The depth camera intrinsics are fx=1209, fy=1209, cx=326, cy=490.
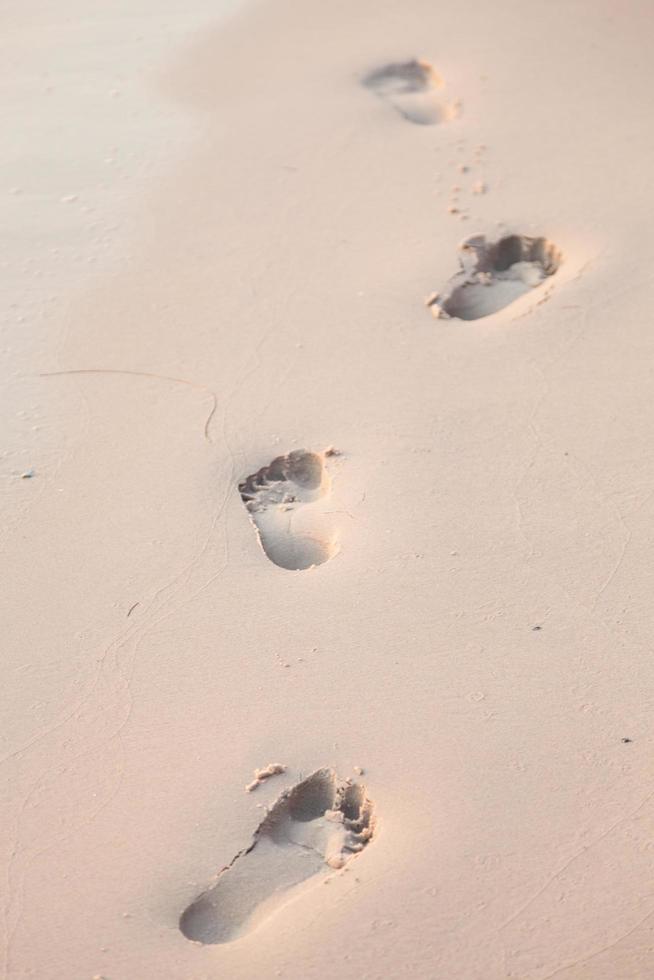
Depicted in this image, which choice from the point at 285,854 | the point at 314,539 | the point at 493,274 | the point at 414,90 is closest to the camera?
the point at 285,854

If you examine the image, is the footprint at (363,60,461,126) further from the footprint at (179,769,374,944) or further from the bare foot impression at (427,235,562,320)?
the footprint at (179,769,374,944)

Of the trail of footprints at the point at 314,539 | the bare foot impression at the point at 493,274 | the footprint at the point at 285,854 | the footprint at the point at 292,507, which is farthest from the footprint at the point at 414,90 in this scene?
the footprint at the point at 285,854

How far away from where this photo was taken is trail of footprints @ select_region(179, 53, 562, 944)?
208cm

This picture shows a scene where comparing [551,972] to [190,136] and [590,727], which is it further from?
[190,136]

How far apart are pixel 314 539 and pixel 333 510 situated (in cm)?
9

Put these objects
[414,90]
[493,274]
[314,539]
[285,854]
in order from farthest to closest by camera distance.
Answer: [414,90] → [493,274] → [314,539] → [285,854]

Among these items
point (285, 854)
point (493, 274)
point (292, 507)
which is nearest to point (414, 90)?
point (493, 274)

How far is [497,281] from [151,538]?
1.26 meters

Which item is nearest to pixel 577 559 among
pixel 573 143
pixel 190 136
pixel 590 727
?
pixel 590 727

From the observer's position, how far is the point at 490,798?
85.5 inches

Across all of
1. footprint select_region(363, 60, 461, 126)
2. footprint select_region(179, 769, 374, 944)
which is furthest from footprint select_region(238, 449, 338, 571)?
footprint select_region(363, 60, 461, 126)

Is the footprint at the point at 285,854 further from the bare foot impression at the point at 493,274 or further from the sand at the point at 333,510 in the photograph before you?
the bare foot impression at the point at 493,274

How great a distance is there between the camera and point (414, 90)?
413cm

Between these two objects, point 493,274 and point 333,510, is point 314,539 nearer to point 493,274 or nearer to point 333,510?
point 333,510
